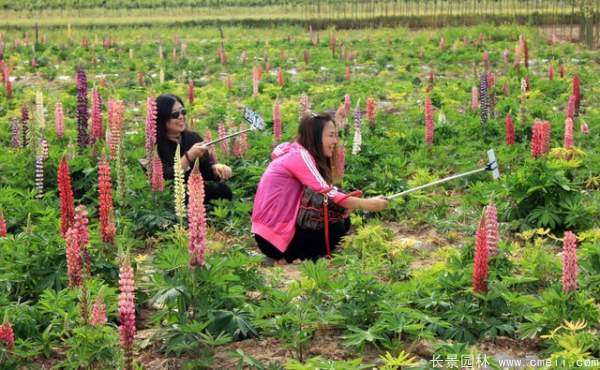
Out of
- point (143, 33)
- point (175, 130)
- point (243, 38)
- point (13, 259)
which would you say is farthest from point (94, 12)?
point (13, 259)

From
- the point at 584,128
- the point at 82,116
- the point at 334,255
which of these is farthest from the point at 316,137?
the point at 584,128

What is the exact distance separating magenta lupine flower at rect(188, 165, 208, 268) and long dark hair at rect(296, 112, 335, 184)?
244cm

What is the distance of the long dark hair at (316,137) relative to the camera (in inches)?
283

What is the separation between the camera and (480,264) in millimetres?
5285

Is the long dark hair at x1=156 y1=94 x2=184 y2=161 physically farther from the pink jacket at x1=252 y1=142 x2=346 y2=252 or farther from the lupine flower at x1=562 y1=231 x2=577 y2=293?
the lupine flower at x1=562 y1=231 x2=577 y2=293

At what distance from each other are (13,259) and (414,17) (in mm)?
22951

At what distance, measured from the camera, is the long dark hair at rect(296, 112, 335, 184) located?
23.5ft

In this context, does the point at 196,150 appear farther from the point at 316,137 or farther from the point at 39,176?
the point at 39,176

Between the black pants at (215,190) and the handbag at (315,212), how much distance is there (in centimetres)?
157

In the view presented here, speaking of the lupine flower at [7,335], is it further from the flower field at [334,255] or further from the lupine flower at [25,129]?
the lupine flower at [25,129]

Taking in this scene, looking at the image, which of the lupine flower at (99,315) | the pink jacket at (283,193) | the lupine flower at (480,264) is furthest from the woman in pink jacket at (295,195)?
the lupine flower at (99,315)

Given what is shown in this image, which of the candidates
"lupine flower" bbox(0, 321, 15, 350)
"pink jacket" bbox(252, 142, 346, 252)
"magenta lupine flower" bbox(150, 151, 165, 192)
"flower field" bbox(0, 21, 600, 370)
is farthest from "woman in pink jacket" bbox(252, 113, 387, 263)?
"lupine flower" bbox(0, 321, 15, 350)

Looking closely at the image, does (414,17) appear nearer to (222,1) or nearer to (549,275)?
(222,1)

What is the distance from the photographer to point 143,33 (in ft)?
89.2
